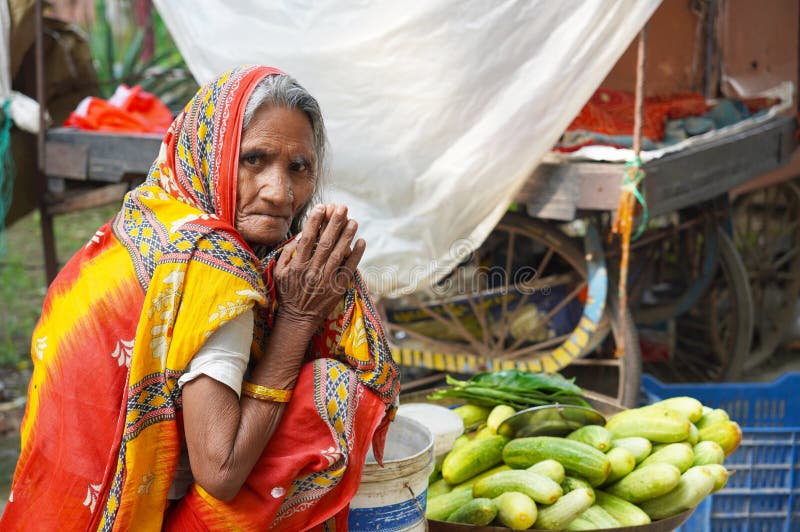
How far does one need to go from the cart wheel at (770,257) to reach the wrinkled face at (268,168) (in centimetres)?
462

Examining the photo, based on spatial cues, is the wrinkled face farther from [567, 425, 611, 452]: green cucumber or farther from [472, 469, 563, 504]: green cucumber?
[567, 425, 611, 452]: green cucumber

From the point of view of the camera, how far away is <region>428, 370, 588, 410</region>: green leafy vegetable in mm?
2641

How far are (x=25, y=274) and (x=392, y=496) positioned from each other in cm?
607

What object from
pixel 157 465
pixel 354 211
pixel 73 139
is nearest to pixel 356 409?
pixel 157 465

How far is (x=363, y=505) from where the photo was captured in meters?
1.87

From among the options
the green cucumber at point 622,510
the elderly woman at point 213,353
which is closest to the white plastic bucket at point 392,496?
the elderly woman at point 213,353

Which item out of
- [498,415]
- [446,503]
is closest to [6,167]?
[498,415]

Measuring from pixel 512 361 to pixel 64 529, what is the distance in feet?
8.98

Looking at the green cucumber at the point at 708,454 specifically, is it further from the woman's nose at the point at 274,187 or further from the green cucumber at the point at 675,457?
the woman's nose at the point at 274,187

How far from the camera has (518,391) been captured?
266 centimetres

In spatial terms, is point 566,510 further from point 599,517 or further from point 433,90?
point 433,90

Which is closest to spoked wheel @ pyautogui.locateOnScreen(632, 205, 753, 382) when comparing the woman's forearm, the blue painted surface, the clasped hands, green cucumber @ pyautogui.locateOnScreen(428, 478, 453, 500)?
green cucumber @ pyautogui.locateOnScreen(428, 478, 453, 500)

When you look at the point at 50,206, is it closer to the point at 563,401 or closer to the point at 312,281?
the point at 563,401

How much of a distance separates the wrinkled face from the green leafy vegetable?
1.17 m
